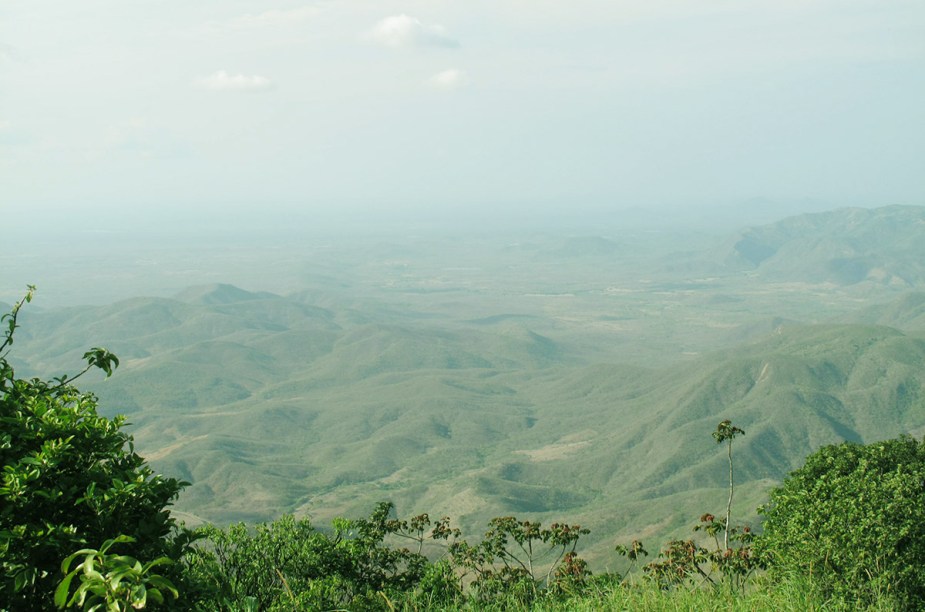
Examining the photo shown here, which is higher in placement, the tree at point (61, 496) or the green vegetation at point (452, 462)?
the tree at point (61, 496)

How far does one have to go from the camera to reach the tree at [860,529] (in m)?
12.1

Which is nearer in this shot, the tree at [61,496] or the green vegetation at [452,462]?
the tree at [61,496]

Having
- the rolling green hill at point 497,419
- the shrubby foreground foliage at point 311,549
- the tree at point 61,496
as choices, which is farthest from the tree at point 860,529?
the rolling green hill at point 497,419

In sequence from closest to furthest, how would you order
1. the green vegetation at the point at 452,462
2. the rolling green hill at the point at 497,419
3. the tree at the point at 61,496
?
the tree at the point at 61,496
the green vegetation at the point at 452,462
the rolling green hill at the point at 497,419

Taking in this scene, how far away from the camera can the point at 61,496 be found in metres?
5.64

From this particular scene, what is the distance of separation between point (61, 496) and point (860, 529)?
41.6 feet

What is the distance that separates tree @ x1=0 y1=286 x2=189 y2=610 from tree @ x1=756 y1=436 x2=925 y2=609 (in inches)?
385

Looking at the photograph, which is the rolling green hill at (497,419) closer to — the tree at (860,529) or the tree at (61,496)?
the tree at (860,529)

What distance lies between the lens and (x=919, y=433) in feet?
293

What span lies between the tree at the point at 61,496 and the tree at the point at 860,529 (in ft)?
32.1

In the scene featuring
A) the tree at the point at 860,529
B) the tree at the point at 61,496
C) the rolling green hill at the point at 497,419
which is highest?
the tree at the point at 61,496

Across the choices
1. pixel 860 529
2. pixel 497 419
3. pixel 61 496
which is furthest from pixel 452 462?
pixel 61 496

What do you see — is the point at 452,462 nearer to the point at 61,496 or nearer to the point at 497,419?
the point at 497,419

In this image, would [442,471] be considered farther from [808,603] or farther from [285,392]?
[808,603]
